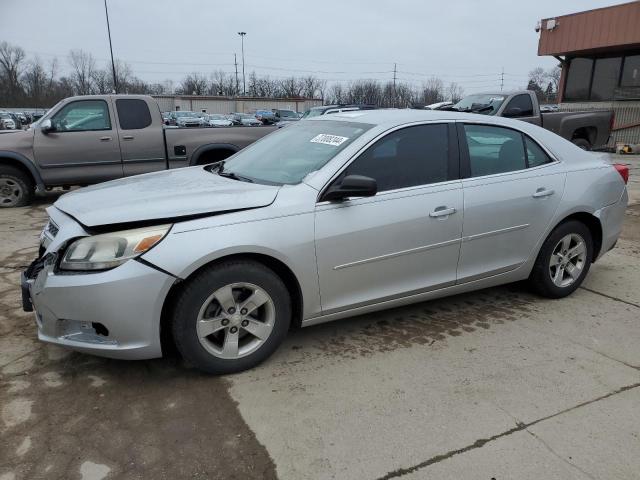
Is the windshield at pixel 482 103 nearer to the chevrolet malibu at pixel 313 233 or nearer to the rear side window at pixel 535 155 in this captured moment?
the chevrolet malibu at pixel 313 233

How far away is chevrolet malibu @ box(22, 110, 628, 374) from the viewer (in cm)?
277

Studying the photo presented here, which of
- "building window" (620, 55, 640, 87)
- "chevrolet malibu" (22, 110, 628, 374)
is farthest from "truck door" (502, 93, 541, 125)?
"building window" (620, 55, 640, 87)

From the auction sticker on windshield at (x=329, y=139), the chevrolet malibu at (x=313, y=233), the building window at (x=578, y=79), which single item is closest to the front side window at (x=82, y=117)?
the chevrolet malibu at (x=313, y=233)

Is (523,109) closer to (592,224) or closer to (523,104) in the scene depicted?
(523,104)

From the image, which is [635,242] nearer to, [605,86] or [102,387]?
[102,387]

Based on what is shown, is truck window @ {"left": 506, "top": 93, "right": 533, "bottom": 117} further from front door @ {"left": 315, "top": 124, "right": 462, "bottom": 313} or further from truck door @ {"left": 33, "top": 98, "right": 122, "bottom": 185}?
front door @ {"left": 315, "top": 124, "right": 462, "bottom": 313}

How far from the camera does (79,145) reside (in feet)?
26.8

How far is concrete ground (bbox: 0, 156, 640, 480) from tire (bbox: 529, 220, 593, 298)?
0.36 meters

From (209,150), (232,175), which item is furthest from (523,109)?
(232,175)

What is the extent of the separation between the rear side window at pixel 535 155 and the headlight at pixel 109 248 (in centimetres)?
293

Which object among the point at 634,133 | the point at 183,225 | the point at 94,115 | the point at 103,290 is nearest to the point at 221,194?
the point at 183,225

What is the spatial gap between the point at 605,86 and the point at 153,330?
22915mm

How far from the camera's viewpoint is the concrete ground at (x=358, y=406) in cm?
237

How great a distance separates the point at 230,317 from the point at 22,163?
695 centimetres
